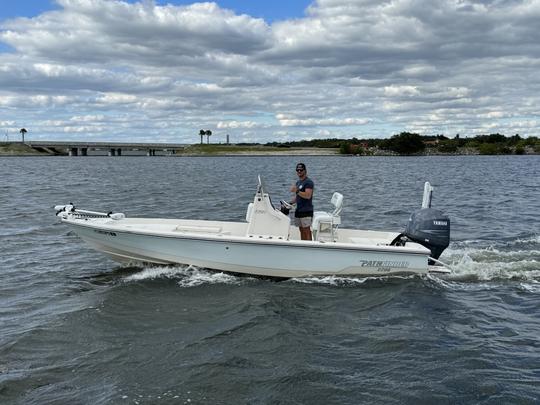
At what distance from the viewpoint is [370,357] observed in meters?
7.79

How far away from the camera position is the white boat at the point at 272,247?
36.8 ft

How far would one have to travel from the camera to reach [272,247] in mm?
11188

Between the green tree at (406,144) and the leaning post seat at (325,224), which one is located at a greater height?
the green tree at (406,144)

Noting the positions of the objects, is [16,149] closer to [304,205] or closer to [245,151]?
[245,151]

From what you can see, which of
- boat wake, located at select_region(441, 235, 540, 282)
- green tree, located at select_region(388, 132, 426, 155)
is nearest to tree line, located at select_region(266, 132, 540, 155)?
green tree, located at select_region(388, 132, 426, 155)

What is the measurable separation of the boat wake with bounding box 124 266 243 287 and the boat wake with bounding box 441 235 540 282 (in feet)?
16.4

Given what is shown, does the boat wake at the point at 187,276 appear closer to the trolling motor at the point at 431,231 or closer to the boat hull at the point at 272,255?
the boat hull at the point at 272,255

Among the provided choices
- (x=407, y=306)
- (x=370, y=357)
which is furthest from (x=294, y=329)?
(x=407, y=306)

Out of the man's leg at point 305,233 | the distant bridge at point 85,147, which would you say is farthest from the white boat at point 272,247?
the distant bridge at point 85,147

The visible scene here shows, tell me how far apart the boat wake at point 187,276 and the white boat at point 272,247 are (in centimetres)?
16

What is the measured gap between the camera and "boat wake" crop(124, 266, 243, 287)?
11.3m

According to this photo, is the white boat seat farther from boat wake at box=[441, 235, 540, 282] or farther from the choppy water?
boat wake at box=[441, 235, 540, 282]

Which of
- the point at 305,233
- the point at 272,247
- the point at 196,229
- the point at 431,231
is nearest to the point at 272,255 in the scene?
the point at 272,247

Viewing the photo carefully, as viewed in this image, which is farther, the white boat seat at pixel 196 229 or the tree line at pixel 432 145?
the tree line at pixel 432 145
